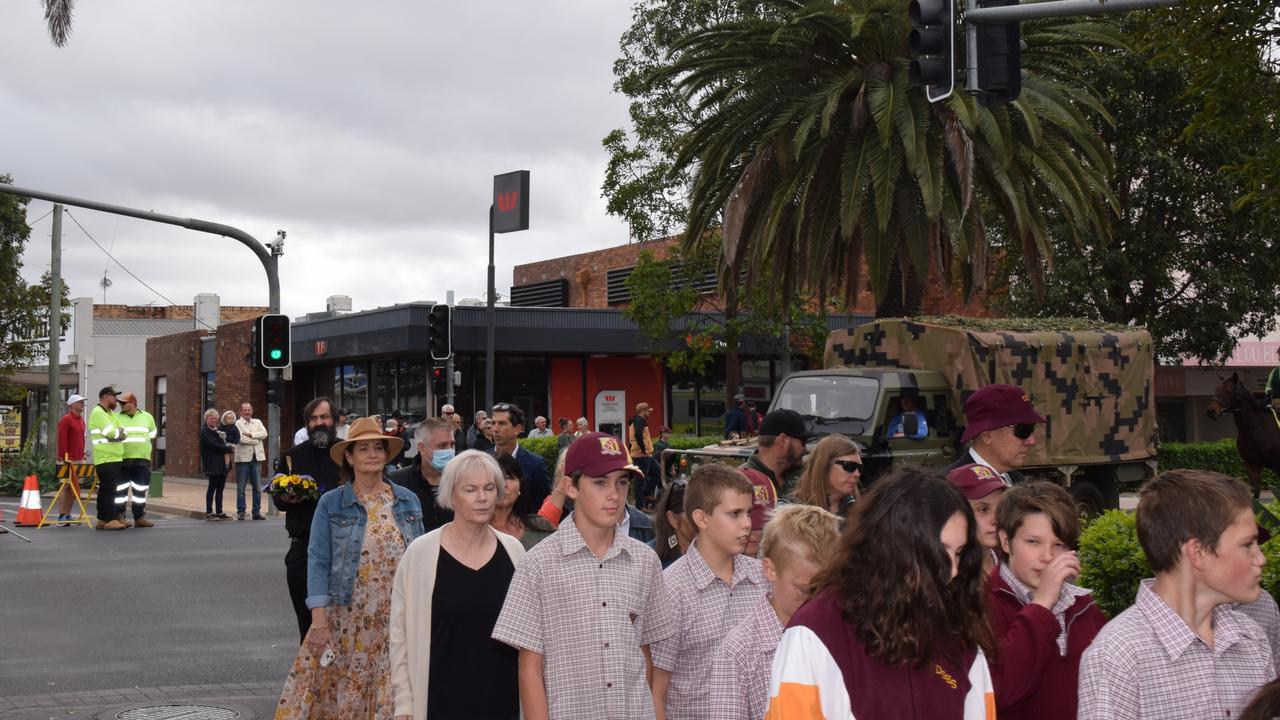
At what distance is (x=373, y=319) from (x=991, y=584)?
3358cm

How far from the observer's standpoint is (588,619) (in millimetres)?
4789

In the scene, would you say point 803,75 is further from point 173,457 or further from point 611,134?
point 173,457

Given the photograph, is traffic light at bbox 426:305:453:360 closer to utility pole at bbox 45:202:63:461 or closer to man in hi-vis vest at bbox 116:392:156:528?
man in hi-vis vest at bbox 116:392:156:528

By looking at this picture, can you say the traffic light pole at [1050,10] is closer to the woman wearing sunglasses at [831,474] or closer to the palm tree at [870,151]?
the woman wearing sunglasses at [831,474]

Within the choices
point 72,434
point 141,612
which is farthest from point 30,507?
point 141,612

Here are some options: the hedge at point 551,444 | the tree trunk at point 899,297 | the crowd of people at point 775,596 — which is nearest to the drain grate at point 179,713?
the crowd of people at point 775,596

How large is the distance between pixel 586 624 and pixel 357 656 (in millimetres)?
2688

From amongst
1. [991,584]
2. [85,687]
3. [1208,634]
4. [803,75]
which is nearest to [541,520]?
[991,584]

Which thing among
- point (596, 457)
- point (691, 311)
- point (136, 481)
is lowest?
point (136, 481)

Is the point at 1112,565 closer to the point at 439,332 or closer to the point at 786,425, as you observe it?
the point at 786,425

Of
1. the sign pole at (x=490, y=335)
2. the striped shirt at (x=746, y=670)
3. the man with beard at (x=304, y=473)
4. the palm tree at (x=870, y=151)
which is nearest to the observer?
the striped shirt at (x=746, y=670)

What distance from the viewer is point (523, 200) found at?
25.8 m

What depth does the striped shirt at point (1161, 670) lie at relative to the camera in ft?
11.2

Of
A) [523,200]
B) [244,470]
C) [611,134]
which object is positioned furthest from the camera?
[611,134]
